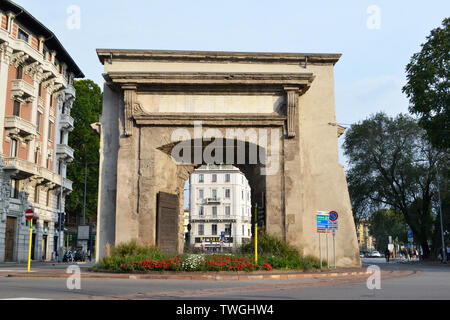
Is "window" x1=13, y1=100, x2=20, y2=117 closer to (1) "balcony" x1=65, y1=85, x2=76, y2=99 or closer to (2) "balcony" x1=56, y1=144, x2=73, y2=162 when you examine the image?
(2) "balcony" x1=56, y1=144, x2=73, y2=162

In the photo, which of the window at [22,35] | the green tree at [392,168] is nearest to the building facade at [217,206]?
the green tree at [392,168]

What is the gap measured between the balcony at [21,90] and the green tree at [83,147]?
46.0ft

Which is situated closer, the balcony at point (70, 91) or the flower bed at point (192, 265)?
the flower bed at point (192, 265)

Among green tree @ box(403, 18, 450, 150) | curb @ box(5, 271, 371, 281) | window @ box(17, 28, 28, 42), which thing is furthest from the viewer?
window @ box(17, 28, 28, 42)

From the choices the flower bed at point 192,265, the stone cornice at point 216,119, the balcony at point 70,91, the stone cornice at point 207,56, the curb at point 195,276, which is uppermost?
the balcony at point 70,91

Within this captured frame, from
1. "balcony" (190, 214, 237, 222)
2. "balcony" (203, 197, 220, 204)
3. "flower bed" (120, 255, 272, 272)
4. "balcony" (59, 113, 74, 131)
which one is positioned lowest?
"flower bed" (120, 255, 272, 272)

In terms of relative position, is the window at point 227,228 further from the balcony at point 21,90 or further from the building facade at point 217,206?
the balcony at point 21,90

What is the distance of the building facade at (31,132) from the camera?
37.0 m

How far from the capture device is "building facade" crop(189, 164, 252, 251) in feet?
294

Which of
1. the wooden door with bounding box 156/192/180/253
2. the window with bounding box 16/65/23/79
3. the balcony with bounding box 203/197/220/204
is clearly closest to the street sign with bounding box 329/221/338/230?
the wooden door with bounding box 156/192/180/253

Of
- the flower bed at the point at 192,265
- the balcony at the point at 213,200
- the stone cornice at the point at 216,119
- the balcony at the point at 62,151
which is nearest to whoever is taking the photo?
the flower bed at the point at 192,265

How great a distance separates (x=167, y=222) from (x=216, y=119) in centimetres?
500

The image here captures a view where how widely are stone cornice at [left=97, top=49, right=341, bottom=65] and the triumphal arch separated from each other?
0.05 meters

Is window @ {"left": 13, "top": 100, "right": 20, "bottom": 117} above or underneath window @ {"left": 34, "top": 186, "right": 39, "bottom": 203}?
above
